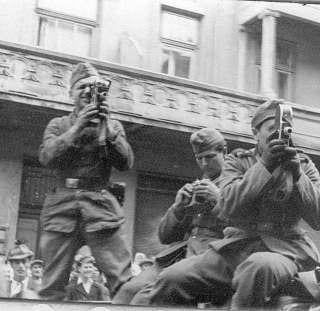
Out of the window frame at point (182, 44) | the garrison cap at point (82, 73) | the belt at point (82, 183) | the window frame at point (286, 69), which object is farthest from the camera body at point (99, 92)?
the window frame at point (286, 69)

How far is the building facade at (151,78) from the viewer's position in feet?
6.84

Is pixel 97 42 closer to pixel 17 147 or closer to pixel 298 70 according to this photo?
pixel 17 147

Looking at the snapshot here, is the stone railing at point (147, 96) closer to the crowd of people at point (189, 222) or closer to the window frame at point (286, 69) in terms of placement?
the window frame at point (286, 69)

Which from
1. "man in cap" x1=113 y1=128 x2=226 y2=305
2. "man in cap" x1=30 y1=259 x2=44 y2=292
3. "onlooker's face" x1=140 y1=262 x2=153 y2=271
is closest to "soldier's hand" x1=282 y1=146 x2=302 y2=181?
"man in cap" x1=113 y1=128 x2=226 y2=305

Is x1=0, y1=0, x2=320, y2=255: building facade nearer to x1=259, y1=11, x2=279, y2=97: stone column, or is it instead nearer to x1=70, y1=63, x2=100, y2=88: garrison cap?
x1=259, y1=11, x2=279, y2=97: stone column

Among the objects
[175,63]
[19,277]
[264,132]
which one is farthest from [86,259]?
[175,63]

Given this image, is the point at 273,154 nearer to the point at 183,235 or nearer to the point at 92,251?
the point at 183,235

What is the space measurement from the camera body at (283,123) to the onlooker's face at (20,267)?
0.71 m

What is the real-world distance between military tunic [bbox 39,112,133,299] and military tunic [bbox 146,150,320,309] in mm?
233

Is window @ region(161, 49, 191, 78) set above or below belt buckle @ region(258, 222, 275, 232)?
above

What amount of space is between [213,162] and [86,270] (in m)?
0.45

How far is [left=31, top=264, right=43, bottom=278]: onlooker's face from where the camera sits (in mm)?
1892

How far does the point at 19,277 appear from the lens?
1757mm

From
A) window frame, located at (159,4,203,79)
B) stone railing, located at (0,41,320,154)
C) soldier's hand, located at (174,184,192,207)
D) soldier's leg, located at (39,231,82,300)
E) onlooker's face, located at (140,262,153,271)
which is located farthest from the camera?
window frame, located at (159,4,203,79)
